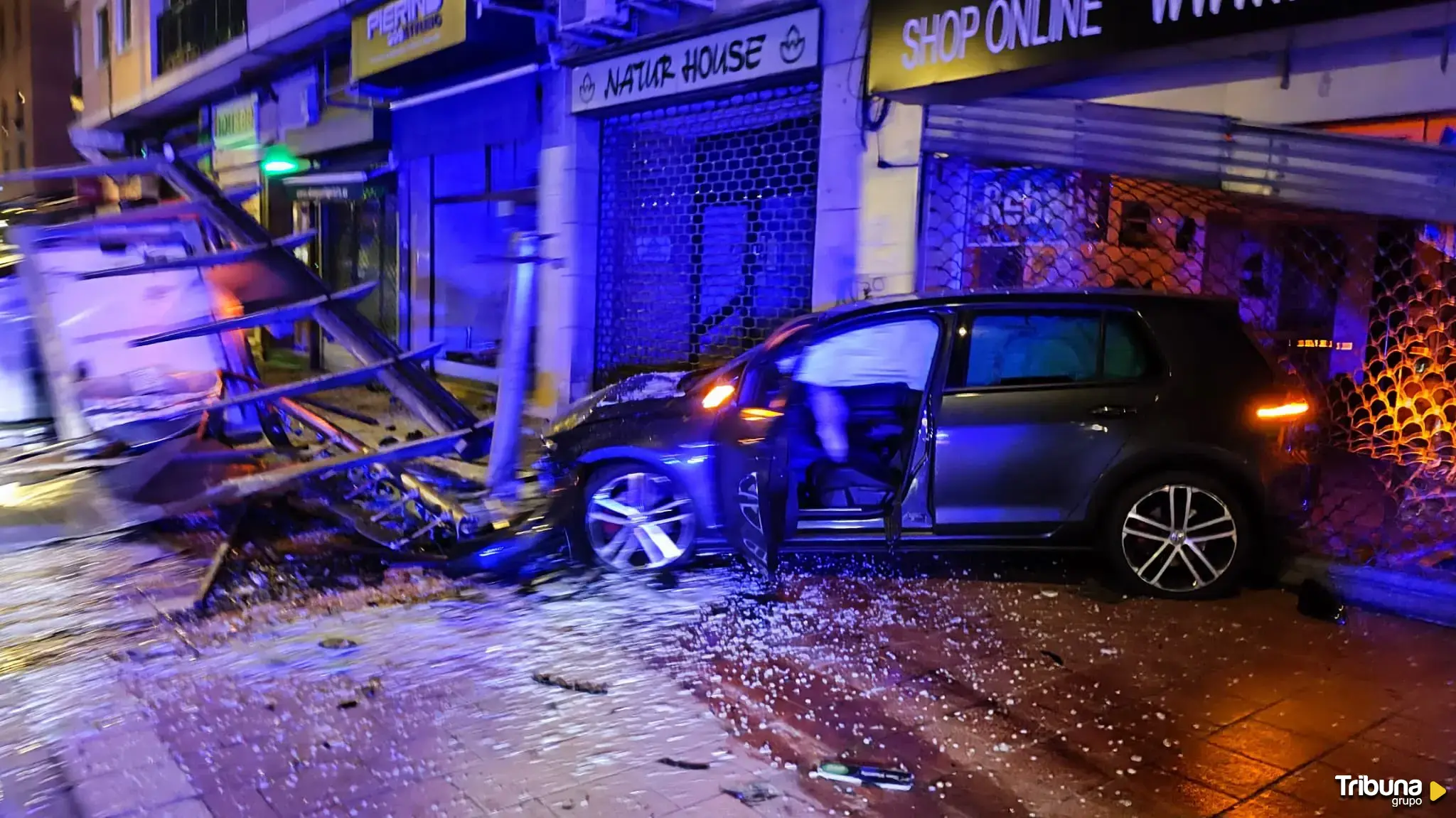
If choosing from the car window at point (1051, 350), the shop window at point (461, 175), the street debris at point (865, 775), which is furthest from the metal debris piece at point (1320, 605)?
the shop window at point (461, 175)

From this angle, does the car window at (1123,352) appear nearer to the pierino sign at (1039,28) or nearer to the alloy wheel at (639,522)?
the pierino sign at (1039,28)

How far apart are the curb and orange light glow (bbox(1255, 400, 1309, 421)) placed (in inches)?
39.2

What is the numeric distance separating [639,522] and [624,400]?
0.81 metres

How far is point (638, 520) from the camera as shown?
5816mm

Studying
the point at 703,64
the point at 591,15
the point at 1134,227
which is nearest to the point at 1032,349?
the point at 1134,227

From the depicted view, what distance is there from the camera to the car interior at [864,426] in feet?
18.9

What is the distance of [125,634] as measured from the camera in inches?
194

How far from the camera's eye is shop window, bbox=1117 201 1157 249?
326 inches

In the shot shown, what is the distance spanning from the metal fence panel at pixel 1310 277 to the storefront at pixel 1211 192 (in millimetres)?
18

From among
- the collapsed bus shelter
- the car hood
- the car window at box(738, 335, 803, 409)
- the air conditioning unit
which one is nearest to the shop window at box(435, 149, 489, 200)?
the air conditioning unit

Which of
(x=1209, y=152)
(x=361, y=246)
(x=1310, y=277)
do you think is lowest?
(x=1310, y=277)

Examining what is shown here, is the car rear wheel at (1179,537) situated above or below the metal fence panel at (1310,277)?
below

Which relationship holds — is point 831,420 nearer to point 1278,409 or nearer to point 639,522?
point 639,522

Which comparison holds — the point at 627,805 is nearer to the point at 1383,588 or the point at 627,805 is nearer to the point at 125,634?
the point at 125,634
